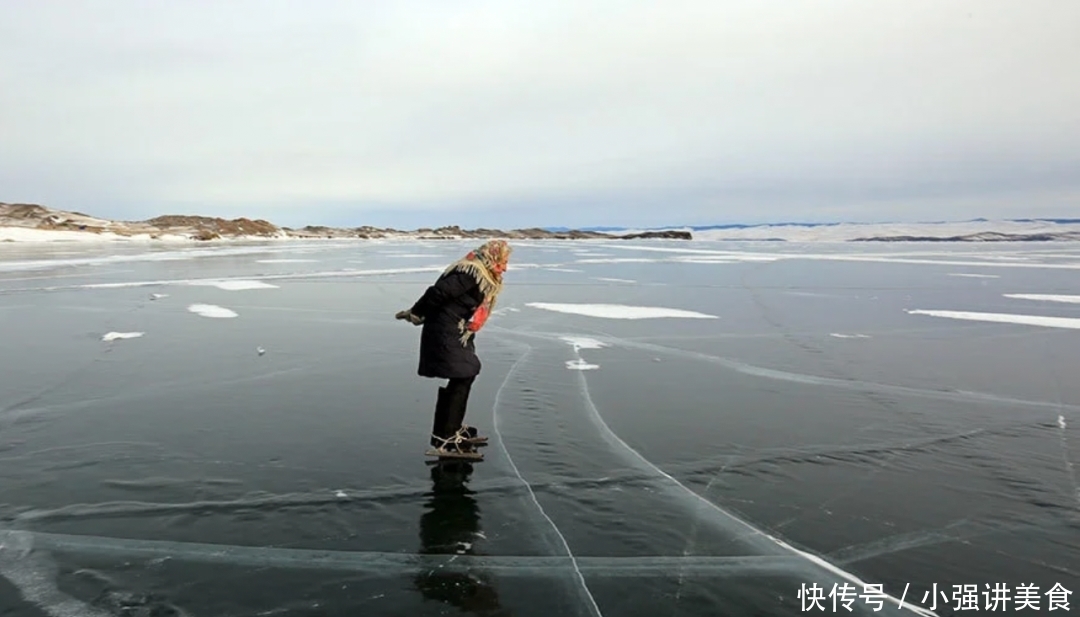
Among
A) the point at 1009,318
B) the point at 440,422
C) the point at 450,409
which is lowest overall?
the point at 440,422

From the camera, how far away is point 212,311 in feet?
40.2

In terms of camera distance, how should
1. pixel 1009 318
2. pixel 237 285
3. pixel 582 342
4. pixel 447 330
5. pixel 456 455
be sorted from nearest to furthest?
1. pixel 456 455
2. pixel 447 330
3. pixel 582 342
4. pixel 1009 318
5. pixel 237 285

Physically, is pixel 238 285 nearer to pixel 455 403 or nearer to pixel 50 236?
pixel 455 403

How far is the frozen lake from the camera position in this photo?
10.6 feet

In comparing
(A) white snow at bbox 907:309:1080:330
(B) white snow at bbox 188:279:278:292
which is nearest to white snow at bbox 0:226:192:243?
(B) white snow at bbox 188:279:278:292

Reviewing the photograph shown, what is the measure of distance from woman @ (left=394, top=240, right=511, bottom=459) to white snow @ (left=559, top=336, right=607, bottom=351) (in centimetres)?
437

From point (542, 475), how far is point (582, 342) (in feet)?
17.1

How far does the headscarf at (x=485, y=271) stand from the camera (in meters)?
4.88

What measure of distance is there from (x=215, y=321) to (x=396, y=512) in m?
8.41

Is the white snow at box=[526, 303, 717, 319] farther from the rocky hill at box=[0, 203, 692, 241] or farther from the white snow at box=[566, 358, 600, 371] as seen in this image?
the rocky hill at box=[0, 203, 692, 241]

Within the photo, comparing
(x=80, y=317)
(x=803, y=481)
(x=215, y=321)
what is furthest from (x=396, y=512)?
(x=80, y=317)

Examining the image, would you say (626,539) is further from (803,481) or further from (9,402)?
(9,402)

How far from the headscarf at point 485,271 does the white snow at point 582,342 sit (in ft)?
14.3

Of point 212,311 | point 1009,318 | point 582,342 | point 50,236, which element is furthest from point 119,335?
point 50,236
